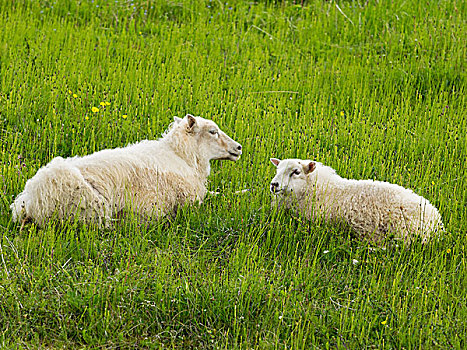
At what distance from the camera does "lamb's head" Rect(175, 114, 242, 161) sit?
6.27 m

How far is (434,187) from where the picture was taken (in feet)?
21.3

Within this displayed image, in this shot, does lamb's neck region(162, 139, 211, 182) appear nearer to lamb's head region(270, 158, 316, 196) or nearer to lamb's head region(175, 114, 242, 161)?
lamb's head region(175, 114, 242, 161)

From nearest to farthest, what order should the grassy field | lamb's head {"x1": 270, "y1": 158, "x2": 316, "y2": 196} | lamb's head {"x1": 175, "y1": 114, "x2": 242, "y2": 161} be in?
1. the grassy field
2. lamb's head {"x1": 270, "y1": 158, "x2": 316, "y2": 196}
3. lamb's head {"x1": 175, "y1": 114, "x2": 242, "y2": 161}

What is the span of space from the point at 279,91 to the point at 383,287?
4.36m

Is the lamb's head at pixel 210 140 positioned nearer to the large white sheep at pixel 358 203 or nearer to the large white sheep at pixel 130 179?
the large white sheep at pixel 130 179

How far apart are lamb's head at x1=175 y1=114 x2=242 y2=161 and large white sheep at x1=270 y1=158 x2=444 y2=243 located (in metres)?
0.63

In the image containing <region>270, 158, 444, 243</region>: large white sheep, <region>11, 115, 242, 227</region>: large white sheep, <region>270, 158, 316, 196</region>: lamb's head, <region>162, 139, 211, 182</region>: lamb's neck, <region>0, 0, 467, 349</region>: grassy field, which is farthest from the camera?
<region>162, 139, 211, 182</region>: lamb's neck

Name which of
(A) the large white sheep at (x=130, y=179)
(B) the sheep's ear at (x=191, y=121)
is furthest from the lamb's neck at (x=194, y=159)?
(B) the sheep's ear at (x=191, y=121)

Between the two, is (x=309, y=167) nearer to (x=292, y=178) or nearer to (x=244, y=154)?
(x=292, y=178)

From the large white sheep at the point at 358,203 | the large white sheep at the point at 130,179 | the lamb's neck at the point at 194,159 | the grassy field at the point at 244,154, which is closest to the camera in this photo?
the grassy field at the point at 244,154

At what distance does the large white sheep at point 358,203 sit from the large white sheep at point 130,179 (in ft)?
2.74

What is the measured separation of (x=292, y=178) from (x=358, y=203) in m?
0.67

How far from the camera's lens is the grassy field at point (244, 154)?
14.4 ft

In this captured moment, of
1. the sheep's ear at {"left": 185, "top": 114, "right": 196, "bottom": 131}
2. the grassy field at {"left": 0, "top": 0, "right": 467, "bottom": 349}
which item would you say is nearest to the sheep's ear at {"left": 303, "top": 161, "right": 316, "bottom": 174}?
the grassy field at {"left": 0, "top": 0, "right": 467, "bottom": 349}
